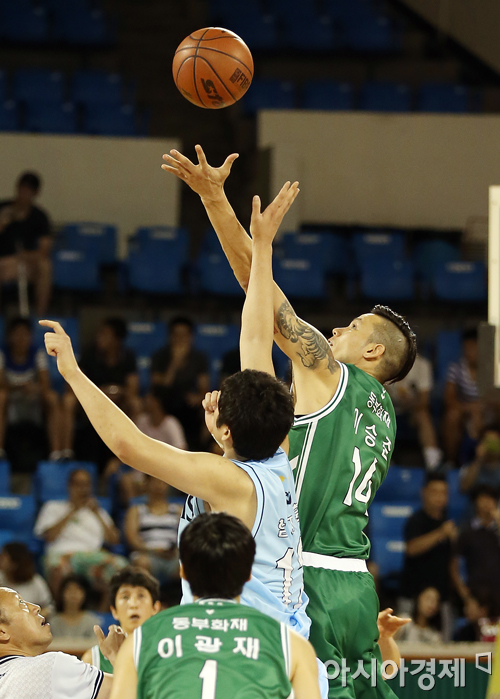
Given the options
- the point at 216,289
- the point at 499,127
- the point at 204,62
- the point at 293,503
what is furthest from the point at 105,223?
the point at 293,503

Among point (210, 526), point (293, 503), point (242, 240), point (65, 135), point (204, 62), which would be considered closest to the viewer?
point (210, 526)

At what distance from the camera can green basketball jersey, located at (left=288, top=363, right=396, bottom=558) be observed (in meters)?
3.59

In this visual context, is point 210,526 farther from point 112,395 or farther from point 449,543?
point 112,395

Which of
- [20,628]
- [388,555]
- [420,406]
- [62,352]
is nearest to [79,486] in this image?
[388,555]

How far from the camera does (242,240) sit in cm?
392

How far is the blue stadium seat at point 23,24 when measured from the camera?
43.2ft

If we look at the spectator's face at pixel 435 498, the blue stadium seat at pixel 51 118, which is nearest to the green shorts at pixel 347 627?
the spectator's face at pixel 435 498

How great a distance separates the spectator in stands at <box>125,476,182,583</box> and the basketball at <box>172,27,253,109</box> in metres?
3.85

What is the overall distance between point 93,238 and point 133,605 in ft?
22.3

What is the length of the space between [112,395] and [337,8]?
7.74 meters

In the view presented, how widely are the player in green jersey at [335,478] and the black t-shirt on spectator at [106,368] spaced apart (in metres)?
5.59

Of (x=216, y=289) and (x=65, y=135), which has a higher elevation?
(x=65, y=135)

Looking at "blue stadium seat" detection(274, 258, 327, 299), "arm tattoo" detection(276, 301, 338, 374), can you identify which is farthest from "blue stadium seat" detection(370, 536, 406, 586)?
"arm tattoo" detection(276, 301, 338, 374)

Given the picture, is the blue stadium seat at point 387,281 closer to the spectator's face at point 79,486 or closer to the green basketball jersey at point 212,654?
the spectator's face at point 79,486
